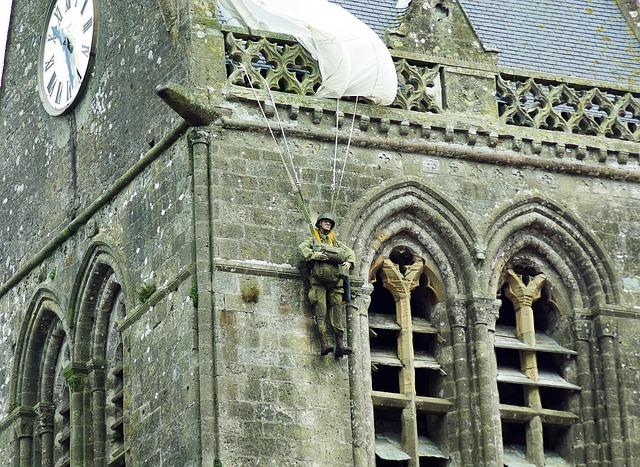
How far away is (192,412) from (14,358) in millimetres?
6015

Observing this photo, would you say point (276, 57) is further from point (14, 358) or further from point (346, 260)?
point (14, 358)

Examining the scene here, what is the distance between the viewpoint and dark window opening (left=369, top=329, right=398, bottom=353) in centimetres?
3344

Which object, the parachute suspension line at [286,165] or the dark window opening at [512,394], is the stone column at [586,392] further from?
the parachute suspension line at [286,165]

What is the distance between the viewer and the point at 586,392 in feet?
112

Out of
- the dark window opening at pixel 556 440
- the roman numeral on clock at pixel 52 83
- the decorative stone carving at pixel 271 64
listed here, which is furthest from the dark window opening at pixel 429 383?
the roman numeral on clock at pixel 52 83

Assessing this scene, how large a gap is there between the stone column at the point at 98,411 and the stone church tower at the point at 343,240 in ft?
0.12

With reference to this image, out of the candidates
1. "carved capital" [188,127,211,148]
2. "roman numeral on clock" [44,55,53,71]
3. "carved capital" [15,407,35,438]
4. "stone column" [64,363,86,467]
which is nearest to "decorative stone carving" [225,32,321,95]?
"carved capital" [188,127,211,148]

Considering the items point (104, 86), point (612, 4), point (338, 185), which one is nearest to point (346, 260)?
point (338, 185)

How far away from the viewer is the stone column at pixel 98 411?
34719 mm

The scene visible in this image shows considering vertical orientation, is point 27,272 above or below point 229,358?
above

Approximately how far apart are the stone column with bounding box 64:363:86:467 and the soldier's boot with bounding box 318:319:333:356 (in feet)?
13.5

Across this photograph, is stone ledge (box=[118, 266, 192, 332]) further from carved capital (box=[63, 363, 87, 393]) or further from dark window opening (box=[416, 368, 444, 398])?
dark window opening (box=[416, 368, 444, 398])

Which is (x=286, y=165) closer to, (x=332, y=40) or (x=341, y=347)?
(x=332, y=40)

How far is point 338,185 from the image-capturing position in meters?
33.4
